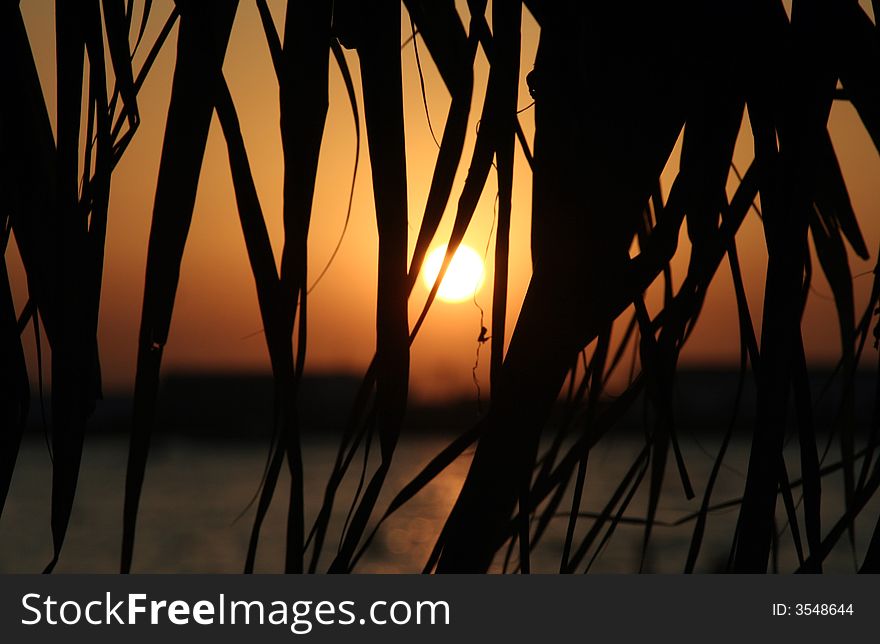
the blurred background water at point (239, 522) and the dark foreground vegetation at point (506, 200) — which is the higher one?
the dark foreground vegetation at point (506, 200)

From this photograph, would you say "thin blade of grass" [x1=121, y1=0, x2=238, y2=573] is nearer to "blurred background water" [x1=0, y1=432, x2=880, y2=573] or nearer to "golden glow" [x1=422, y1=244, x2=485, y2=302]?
"golden glow" [x1=422, y1=244, x2=485, y2=302]

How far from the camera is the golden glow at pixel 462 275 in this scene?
381mm

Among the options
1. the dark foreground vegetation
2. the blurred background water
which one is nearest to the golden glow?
the dark foreground vegetation

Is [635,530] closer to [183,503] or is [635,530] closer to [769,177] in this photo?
[183,503]

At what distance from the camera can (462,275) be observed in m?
0.43

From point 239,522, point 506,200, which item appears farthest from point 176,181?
point 239,522

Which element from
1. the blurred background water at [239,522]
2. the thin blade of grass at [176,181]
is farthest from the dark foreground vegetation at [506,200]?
the blurred background water at [239,522]

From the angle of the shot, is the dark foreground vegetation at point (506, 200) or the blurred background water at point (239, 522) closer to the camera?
the dark foreground vegetation at point (506, 200)

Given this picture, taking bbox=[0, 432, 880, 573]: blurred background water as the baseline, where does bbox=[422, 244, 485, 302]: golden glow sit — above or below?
above

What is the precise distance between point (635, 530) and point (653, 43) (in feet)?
23.1

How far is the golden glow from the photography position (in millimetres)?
381

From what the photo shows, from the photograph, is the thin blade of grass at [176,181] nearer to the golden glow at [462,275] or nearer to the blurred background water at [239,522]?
the golden glow at [462,275]

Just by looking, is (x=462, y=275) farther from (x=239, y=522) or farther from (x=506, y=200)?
(x=239, y=522)

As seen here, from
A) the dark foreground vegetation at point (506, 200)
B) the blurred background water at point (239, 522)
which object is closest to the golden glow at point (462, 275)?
the dark foreground vegetation at point (506, 200)
